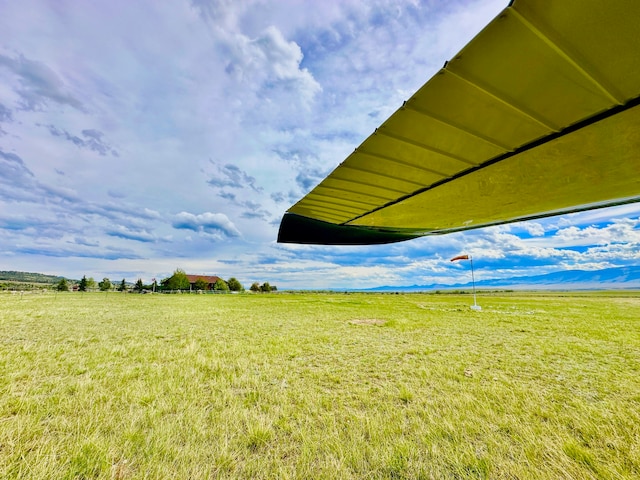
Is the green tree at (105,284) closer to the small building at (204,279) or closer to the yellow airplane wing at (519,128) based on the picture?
the small building at (204,279)

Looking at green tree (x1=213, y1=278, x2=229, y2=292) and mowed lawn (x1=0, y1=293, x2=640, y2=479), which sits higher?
green tree (x1=213, y1=278, x2=229, y2=292)

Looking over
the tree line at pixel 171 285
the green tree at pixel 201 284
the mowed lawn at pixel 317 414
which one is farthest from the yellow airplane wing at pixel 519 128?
the green tree at pixel 201 284

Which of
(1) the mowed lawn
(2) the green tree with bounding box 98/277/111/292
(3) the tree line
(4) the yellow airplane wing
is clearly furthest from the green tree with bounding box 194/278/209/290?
(4) the yellow airplane wing

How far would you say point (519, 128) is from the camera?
80 centimetres

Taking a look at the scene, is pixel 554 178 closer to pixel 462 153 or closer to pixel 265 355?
pixel 462 153

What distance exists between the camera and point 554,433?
8.55 feet

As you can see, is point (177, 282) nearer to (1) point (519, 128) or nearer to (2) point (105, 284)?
(2) point (105, 284)

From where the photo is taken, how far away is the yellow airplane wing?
571 millimetres

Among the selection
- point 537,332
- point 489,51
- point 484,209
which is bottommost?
point 537,332

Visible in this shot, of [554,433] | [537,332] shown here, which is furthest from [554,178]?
[537,332]

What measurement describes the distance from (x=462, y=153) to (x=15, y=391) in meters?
5.35

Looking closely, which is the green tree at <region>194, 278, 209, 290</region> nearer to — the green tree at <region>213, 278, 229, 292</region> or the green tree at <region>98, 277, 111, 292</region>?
the green tree at <region>213, 278, 229, 292</region>

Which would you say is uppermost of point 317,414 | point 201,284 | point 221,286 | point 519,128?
point 519,128

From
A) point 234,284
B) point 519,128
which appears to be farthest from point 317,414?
point 234,284
